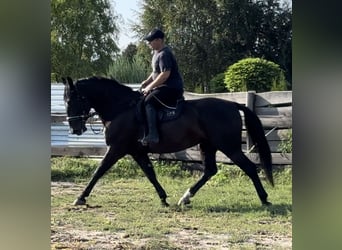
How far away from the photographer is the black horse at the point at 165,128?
3922 millimetres

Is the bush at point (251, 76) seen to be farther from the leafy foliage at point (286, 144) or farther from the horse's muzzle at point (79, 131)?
the horse's muzzle at point (79, 131)

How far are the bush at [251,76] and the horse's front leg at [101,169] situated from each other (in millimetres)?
1104

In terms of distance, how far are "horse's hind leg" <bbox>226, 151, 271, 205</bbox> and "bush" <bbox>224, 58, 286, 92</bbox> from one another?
52 cm

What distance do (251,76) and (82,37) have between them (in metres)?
1.45

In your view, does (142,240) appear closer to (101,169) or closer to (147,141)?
(101,169)

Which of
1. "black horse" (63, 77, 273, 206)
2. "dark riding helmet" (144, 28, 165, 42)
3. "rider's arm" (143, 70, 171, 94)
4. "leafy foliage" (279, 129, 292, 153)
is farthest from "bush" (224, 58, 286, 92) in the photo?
"dark riding helmet" (144, 28, 165, 42)

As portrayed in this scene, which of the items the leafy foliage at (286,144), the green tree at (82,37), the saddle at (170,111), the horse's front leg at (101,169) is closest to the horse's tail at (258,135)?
the leafy foliage at (286,144)

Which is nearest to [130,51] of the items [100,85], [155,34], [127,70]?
[127,70]

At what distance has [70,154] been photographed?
4.22 m

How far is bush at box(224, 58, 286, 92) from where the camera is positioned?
12.4 ft
